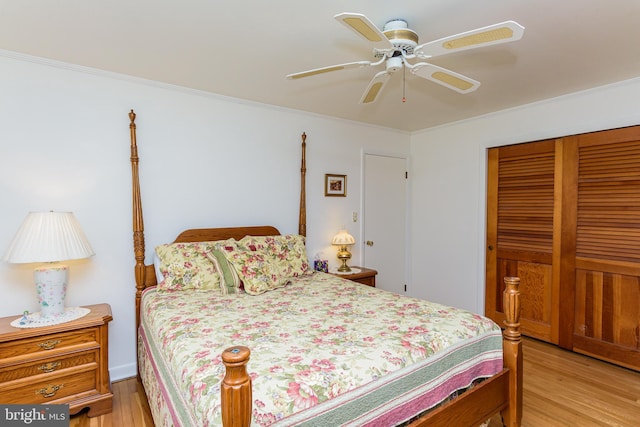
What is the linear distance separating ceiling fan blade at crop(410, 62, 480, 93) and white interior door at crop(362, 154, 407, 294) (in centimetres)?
207

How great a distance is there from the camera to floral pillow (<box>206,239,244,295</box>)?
2.45 metres

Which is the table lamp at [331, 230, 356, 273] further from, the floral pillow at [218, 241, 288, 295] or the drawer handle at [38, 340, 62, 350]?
the drawer handle at [38, 340, 62, 350]

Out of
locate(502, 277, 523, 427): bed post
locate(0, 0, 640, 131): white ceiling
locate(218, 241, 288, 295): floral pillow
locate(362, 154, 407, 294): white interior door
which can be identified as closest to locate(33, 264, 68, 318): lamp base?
locate(218, 241, 288, 295): floral pillow

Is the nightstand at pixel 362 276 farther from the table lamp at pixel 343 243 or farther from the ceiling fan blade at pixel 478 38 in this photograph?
the ceiling fan blade at pixel 478 38

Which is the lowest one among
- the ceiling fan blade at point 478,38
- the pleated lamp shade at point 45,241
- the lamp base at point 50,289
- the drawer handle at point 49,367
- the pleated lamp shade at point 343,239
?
the drawer handle at point 49,367

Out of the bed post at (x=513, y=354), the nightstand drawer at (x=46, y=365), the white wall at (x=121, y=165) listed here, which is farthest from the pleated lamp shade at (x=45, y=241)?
the bed post at (x=513, y=354)

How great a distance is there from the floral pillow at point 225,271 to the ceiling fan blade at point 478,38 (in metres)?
1.91

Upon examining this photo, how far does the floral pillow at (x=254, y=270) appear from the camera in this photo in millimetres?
2469

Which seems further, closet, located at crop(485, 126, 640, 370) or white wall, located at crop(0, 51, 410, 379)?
closet, located at crop(485, 126, 640, 370)

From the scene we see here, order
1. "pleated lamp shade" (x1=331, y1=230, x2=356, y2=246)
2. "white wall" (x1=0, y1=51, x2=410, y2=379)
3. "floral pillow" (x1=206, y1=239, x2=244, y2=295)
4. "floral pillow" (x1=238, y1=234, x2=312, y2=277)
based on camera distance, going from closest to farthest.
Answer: "white wall" (x1=0, y1=51, x2=410, y2=379) → "floral pillow" (x1=206, y1=239, x2=244, y2=295) → "floral pillow" (x1=238, y1=234, x2=312, y2=277) → "pleated lamp shade" (x1=331, y1=230, x2=356, y2=246)

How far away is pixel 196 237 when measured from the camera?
9.46 ft

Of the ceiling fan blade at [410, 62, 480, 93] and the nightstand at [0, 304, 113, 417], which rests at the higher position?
the ceiling fan blade at [410, 62, 480, 93]

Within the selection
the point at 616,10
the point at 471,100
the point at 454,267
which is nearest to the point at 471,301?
the point at 454,267

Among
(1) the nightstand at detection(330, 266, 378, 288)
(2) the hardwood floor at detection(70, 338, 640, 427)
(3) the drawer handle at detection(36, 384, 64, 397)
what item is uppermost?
(1) the nightstand at detection(330, 266, 378, 288)
